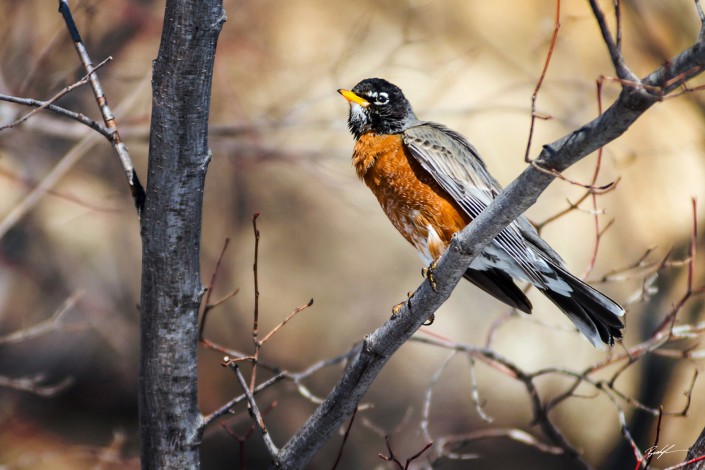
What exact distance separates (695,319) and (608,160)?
149 cm

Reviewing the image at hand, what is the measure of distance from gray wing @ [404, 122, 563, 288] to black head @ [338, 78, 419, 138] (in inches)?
6.7

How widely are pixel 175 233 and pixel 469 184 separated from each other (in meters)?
1.67

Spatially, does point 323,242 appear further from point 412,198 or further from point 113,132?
point 113,132

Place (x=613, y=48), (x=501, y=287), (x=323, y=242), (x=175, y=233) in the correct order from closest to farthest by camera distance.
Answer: (x=613, y=48), (x=175, y=233), (x=501, y=287), (x=323, y=242)

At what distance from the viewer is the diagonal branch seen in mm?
1649

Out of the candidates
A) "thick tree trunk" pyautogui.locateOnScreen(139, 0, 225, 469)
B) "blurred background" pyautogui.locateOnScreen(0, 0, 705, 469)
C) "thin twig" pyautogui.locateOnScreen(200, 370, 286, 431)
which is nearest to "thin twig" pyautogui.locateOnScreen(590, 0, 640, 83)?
"thick tree trunk" pyautogui.locateOnScreen(139, 0, 225, 469)

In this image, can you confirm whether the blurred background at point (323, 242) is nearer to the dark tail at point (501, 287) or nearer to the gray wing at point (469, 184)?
the gray wing at point (469, 184)

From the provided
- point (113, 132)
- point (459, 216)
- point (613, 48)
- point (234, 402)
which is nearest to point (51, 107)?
point (113, 132)

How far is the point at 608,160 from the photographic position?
655cm

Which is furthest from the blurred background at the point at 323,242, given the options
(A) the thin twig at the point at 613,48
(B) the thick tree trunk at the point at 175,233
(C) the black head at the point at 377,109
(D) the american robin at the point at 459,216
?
(A) the thin twig at the point at 613,48

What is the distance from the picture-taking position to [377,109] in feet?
13.5

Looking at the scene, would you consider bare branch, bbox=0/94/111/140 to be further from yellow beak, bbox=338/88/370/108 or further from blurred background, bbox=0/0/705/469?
blurred background, bbox=0/0/705/469

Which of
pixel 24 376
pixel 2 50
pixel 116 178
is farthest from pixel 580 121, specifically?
pixel 24 376

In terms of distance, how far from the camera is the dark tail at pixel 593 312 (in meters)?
3.26
